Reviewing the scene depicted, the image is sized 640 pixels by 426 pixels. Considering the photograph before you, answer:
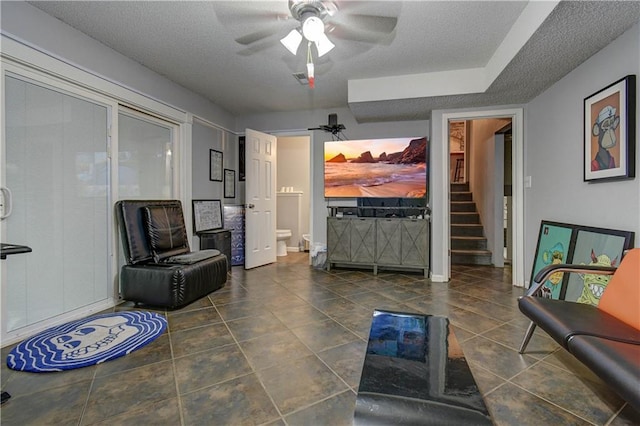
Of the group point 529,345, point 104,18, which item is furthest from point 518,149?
point 104,18

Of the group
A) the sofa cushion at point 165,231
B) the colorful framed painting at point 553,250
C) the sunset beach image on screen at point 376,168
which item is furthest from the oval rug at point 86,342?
the colorful framed painting at point 553,250

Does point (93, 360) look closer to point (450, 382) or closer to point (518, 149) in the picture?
point (450, 382)

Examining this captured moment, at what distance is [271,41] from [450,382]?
291cm

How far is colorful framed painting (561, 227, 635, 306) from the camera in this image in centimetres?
211

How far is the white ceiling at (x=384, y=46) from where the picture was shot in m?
2.17

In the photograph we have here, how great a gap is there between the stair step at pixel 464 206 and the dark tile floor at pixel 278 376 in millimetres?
3192

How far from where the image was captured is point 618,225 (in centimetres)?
217

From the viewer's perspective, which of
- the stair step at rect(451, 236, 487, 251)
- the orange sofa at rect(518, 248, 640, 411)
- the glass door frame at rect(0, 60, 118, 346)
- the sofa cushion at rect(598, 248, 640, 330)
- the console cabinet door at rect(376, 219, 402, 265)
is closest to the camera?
the orange sofa at rect(518, 248, 640, 411)

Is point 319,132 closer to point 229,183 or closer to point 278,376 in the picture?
point 229,183

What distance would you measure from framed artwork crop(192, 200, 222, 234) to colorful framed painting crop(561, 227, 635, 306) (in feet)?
13.7

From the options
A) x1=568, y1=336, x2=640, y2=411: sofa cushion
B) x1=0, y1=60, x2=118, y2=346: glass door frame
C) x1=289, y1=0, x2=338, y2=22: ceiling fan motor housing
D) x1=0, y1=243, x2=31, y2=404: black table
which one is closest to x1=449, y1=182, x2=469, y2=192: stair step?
x1=289, y1=0, x2=338, y2=22: ceiling fan motor housing

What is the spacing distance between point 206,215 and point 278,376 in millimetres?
3070

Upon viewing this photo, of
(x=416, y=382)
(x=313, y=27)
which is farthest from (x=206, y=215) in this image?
(x=416, y=382)

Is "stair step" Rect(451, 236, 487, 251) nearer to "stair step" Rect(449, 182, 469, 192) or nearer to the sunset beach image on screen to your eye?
the sunset beach image on screen
